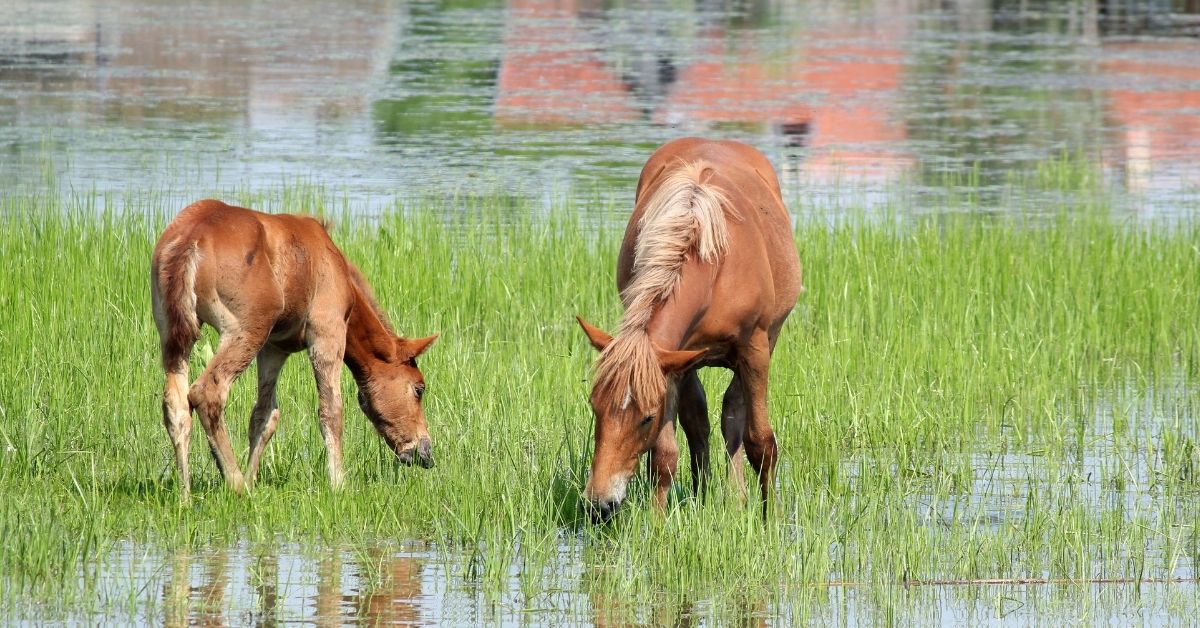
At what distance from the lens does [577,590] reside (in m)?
6.36

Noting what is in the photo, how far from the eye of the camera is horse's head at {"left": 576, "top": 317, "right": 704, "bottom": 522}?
20.5 feet

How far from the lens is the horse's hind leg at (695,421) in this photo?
298 inches

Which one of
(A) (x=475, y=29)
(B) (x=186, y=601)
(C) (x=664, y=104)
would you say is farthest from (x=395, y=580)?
(A) (x=475, y=29)

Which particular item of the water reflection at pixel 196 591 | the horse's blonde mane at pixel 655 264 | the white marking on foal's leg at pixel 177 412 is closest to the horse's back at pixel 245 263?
the white marking on foal's leg at pixel 177 412

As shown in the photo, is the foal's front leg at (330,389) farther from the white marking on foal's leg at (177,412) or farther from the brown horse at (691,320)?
Answer: the brown horse at (691,320)

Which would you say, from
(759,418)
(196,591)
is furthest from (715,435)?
(196,591)

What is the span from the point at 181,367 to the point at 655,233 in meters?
2.13

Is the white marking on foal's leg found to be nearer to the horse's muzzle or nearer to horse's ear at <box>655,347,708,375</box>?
the horse's muzzle

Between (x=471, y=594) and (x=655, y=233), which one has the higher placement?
(x=655, y=233)

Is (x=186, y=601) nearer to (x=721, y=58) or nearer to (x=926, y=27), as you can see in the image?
(x=721, y=58)

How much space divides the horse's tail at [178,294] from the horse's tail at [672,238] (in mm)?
1823

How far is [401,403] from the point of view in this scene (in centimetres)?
812

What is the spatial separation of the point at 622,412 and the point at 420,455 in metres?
2.00

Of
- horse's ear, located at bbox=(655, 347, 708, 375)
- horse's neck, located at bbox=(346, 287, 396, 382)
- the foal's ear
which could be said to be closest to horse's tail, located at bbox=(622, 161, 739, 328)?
horse's ear, located at bbox=(655, 347, 708, 375)
